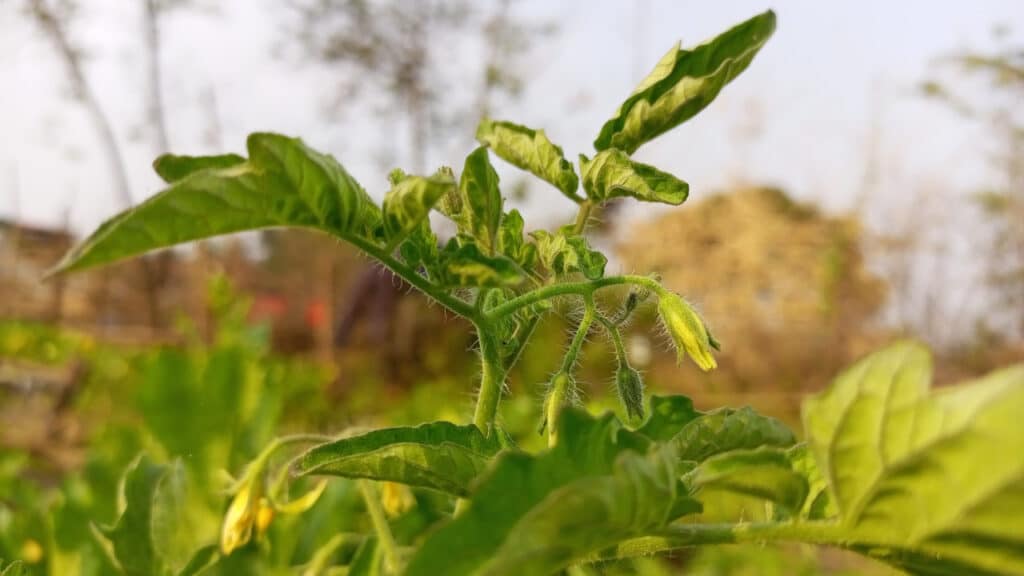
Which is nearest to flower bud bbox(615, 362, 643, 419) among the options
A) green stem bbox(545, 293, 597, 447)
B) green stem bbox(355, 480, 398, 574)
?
green stem bbox(545, 293, 597, 447)

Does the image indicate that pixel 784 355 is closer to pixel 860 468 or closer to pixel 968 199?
pixel 968 199

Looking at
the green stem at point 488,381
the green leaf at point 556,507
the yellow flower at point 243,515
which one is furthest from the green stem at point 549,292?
the yellow flower at point 243,515

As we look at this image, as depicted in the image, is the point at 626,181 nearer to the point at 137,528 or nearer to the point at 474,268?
the point at 474,268

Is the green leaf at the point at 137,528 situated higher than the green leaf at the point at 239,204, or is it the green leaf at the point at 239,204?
the green leaf at the point at 239,204

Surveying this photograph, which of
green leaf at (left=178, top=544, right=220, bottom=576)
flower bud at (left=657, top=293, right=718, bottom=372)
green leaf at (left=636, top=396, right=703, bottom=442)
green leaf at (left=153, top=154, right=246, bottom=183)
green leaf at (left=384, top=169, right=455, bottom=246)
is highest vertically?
green leaf at (left=153, top=154, right=246, bottom=183)

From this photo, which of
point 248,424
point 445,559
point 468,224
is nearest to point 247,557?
point 468,224

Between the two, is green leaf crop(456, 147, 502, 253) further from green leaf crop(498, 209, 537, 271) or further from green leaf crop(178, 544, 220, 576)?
green leaf crop(178, 544, 220, 576)

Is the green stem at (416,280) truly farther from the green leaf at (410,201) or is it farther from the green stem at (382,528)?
the green stem at (382,528)
